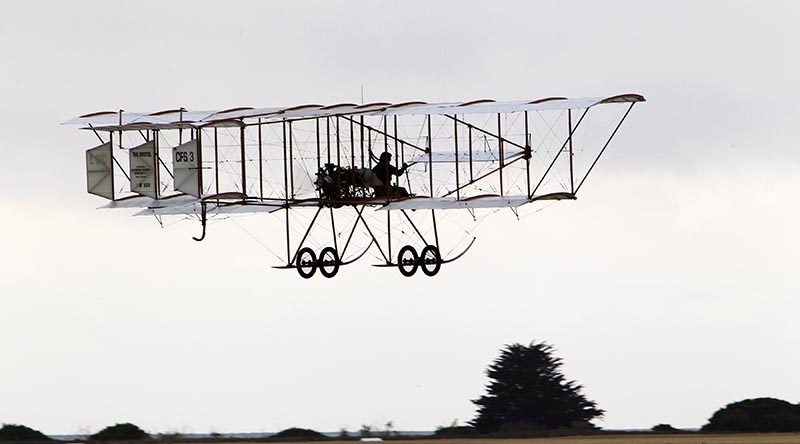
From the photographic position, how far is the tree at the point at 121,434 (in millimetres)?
56062

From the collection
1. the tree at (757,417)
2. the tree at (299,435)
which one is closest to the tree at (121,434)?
the tree at (299,435)

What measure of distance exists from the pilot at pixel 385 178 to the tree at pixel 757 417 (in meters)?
16.9

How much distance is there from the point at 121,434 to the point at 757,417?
68.4 feet

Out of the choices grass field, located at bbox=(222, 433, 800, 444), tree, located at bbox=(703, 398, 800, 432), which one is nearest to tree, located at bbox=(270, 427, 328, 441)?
grass field, located at bbox=(222, 433, 800, 444)

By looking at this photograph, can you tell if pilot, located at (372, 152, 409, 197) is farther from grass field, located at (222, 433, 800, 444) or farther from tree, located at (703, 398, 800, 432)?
tree, located at (703, 398, 800, 432)

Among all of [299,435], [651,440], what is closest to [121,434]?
[299,435]

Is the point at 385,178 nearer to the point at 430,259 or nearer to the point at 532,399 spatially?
the point at 430,259

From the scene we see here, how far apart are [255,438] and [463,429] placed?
809 centimetres

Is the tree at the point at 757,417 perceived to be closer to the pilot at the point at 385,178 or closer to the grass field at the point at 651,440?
the grass field at the point at 651,440

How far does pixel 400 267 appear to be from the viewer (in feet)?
158

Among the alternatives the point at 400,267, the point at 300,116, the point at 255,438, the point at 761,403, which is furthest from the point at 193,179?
the point at 761,403

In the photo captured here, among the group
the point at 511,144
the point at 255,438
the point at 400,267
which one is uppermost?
the point at 511,144

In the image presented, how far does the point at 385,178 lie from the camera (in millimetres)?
47031

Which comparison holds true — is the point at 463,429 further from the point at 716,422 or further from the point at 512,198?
the point at 512,198
